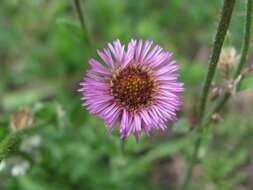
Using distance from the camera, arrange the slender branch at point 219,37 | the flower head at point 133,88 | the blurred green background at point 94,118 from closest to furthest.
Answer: the slender branch at point 219,37
the flower head at point 133,88
the blurred green background at point 94,118

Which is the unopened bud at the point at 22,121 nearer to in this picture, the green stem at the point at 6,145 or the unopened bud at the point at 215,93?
the green stem at the point at 6,145

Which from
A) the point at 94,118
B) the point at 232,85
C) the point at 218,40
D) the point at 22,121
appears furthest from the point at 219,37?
the point at 94,118

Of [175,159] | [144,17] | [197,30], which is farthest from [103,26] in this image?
[175,159]

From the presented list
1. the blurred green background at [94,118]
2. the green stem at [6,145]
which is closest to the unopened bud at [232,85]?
the blurred green background at [94,118]

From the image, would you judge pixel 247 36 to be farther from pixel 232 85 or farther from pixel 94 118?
pixel 94 118

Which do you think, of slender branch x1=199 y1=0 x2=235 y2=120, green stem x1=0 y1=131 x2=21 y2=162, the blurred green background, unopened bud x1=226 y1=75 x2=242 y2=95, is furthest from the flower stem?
green stem x1=0 y1=131 x2=21 y2=162

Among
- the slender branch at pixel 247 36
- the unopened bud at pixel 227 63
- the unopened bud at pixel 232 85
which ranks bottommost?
the unopened bud at pixel 232 85

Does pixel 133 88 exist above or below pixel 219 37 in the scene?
above
